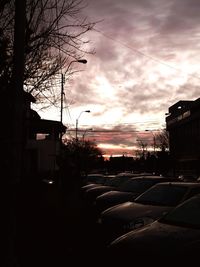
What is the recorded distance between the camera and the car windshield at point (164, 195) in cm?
853

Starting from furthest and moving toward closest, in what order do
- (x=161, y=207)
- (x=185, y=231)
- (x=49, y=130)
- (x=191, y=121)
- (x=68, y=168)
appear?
(x=191, y=121), (x=49, y=130), (x=68, y=168), (x=161, y=207), (x=185, y=231)

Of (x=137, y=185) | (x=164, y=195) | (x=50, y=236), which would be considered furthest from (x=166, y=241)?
(x=137, y=185)

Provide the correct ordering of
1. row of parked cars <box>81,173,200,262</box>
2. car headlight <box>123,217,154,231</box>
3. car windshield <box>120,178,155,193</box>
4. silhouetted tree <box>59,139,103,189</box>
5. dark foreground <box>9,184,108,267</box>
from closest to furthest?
row of parked cars <box>81,173,200,262</box> < dark foreground <box>9,184,108,267</box> < car headlight <box>123,217,154,231</box> < car windshield <box>120,178,155,193</box> < silhouetted tree <box>59,139,103,189</box>

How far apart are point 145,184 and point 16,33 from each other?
732cm

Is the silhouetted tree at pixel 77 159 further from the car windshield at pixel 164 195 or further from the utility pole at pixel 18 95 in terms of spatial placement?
the utility pole at pixel 18 95

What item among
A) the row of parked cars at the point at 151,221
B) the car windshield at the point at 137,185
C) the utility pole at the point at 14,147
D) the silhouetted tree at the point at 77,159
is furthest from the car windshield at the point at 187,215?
the silhouetted tree at the point at 77,159

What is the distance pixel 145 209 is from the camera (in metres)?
8.18

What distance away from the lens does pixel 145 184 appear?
1206 centimetres

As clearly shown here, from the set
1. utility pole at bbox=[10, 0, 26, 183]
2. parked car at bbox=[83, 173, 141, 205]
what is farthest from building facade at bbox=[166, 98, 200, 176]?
utility pole at bbox=[10, 0, 26, 183]

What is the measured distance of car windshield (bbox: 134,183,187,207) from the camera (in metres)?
8.53

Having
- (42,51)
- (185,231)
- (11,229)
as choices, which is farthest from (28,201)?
(185,231)

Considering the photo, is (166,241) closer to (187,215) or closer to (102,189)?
(187,215)

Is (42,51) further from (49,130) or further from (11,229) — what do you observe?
(49,130)

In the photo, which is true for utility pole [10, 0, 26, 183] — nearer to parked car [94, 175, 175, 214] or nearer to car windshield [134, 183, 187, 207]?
car windshield [134, 183, 187, 207]
